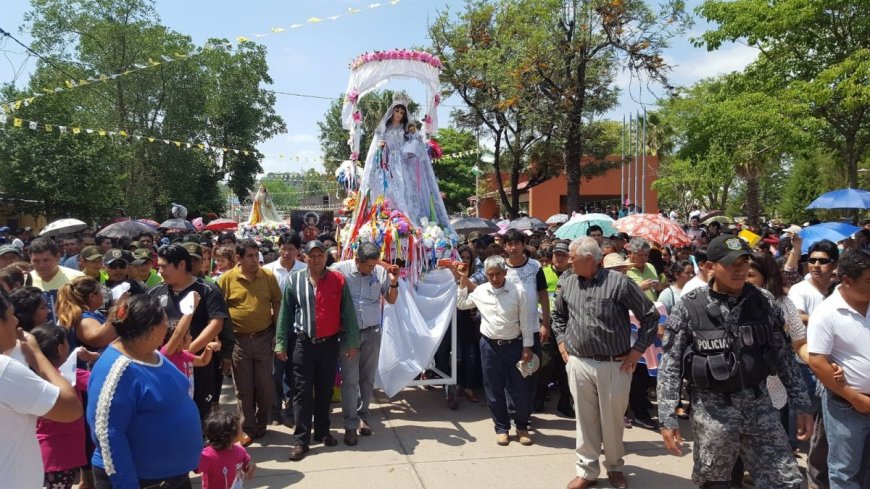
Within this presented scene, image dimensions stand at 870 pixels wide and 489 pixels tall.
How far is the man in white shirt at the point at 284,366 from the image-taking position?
579 cm

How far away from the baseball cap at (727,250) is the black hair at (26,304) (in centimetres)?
389

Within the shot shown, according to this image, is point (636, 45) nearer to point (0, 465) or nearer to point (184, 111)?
point (0, 465)

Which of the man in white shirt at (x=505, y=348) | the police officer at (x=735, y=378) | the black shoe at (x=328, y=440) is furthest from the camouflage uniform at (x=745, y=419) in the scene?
the black shoe at (x=328, y=440)

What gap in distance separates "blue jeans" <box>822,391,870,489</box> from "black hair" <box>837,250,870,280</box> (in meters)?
0.69

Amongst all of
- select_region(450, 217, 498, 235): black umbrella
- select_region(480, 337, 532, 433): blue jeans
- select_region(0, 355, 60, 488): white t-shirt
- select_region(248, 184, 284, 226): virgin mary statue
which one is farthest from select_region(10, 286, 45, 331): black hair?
select_region(248, 184, 284, 226): virgin mary statue

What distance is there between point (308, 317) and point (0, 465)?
2.93 metres

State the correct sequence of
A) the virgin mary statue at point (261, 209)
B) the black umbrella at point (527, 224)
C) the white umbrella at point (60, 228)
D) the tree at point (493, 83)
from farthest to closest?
the virgin mary statue at point (261, 209) < the tree at point (493, 83) < the black umbrella at point (527, 224) < the white umbrella at point (60, 228)

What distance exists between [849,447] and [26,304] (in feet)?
15.2

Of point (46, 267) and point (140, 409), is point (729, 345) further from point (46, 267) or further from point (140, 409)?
point (46, 267)

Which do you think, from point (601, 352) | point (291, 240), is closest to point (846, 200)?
point (601, 352)

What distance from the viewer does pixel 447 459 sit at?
16.1ft

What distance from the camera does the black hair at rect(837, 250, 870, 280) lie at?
3.12m

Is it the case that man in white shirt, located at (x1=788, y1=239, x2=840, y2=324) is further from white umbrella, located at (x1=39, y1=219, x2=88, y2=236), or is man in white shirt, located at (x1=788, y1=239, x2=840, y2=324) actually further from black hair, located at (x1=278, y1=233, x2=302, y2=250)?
white umbrella, located at (x1=39, y1=219, x2=88, y2=236)

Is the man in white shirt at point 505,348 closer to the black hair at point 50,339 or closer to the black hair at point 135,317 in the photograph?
the black hair at point 135,317
